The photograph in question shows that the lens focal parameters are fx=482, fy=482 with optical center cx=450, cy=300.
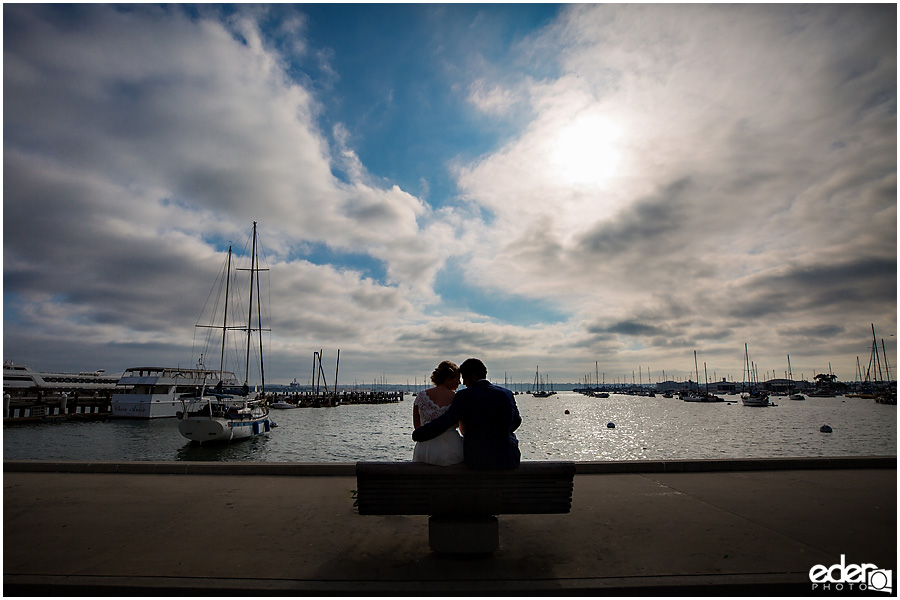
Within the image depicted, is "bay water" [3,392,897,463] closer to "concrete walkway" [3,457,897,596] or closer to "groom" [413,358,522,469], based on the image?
"concrete walkway" [3,457,897,596]

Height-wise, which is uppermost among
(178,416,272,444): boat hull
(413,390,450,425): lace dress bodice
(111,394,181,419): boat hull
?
(413,390,450,425): lace dress bodice

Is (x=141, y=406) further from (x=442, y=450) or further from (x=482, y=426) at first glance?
(x=482, y=426)

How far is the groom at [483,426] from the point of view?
4297 mm

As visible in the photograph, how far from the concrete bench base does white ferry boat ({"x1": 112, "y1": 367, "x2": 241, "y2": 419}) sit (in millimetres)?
57311

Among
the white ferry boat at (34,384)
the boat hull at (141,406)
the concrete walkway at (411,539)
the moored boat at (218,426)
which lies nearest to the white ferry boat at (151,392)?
the boat hull at (141,406)

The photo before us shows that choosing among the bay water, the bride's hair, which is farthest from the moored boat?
the bride's hair

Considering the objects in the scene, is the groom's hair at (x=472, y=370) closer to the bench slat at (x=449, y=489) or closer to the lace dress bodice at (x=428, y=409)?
the lace dress bodice at (x=428, y=409)

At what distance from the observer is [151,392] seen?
59.2 m

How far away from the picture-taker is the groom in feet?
14.1

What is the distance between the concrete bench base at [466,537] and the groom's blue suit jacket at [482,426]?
52 cm

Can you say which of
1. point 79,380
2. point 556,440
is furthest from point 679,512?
point 79,380

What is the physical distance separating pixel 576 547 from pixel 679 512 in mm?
1934

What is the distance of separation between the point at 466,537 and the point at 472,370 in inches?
58.6

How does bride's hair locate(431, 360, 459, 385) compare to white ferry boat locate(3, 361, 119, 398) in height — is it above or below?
above
